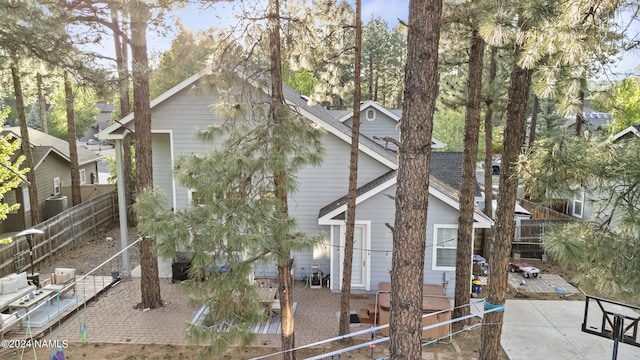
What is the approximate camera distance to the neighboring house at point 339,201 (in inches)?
430

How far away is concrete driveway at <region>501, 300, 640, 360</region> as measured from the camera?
842cm

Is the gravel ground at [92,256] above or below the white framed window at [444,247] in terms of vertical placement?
below

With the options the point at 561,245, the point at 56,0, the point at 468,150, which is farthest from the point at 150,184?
the point at 561,245

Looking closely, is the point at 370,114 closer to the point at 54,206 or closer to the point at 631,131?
the point at 631,131

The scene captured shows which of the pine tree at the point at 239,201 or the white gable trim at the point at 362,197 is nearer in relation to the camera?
the pine tree at the point at 239,201

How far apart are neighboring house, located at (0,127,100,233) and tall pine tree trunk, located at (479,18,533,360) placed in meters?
17.4

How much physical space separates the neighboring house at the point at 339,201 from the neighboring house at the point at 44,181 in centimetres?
861

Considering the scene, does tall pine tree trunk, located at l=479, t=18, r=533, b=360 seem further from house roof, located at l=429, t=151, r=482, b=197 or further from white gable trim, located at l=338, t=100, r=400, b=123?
white gable trim, located at l=338, t=100, r=400, b=123

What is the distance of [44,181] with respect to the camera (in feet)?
61.4

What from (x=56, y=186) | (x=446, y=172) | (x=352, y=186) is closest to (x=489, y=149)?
(x=446, y=172)

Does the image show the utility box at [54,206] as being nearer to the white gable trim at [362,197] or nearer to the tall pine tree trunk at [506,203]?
the white gable trim at [362,197]

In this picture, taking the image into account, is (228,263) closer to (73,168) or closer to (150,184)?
(150,184)

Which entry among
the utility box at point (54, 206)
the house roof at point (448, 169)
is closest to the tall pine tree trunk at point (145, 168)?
the house roof at point (448, 169)

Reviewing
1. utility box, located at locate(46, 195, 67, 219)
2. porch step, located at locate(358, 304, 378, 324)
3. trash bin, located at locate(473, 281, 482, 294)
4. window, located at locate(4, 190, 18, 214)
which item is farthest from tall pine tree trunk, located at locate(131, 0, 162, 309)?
utility box, located at locate(46, 195, 67, 219)
